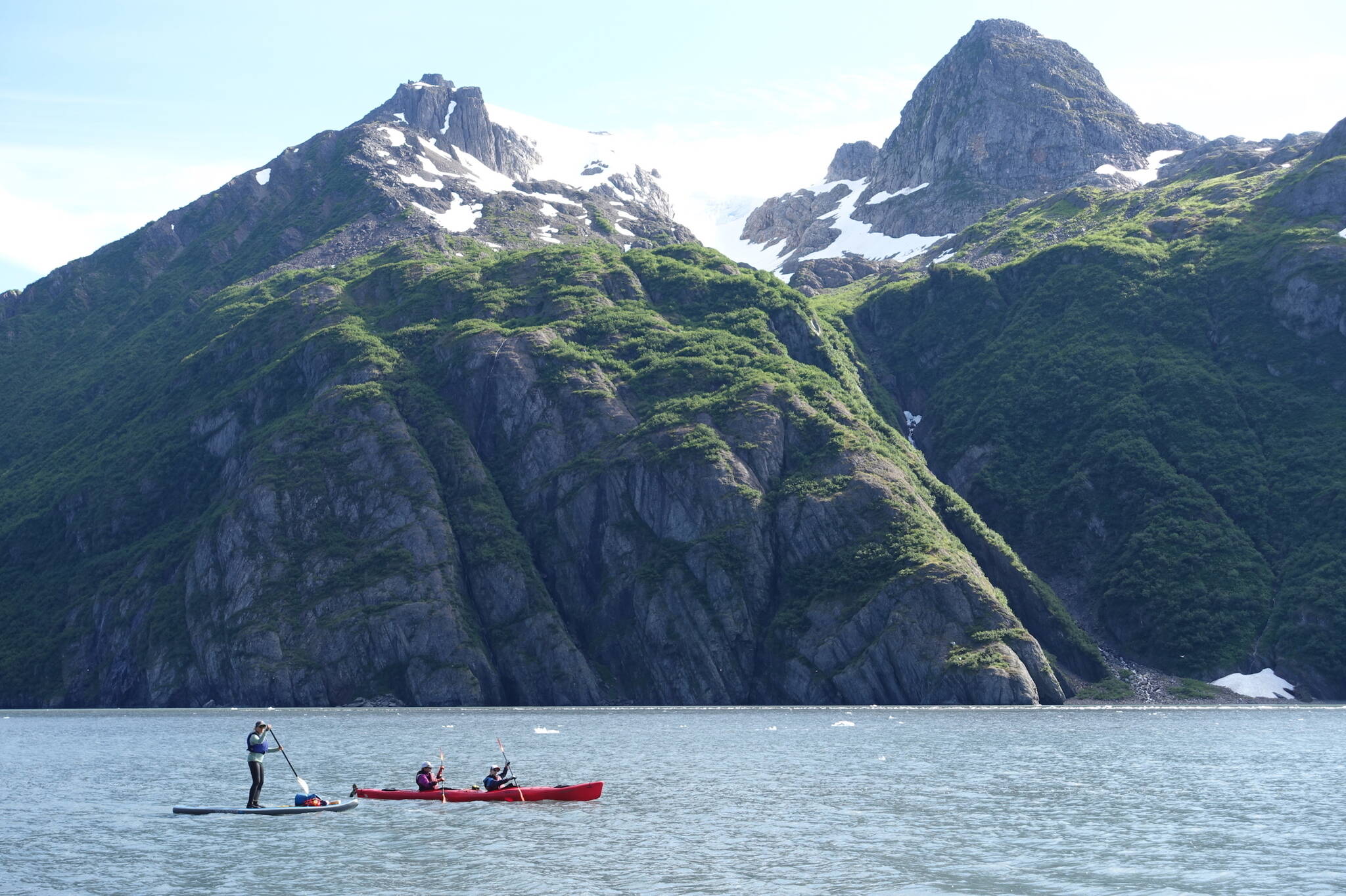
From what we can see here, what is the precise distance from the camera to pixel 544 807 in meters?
61.2

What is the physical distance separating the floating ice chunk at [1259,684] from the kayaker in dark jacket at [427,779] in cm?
11747

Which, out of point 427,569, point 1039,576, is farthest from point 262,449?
point 1039,576

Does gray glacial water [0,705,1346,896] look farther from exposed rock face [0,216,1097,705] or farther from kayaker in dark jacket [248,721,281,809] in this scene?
exposed rock face [0,216,1097,705]

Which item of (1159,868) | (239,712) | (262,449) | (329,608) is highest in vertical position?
(262,449)

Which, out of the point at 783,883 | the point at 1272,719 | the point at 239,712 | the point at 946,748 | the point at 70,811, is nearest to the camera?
the point at 783,883

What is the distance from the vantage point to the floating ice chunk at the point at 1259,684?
150 m

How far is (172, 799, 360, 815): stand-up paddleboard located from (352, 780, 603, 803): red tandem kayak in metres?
3.60

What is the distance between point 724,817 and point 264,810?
820 inches

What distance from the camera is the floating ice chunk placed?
5910 inches

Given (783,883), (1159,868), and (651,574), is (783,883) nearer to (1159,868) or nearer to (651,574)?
(1159,868)

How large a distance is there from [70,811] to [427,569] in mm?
103841

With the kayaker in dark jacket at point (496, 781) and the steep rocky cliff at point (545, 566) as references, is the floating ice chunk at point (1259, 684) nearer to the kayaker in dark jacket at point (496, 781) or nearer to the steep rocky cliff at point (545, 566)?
the steep rocky cliff at point (545, 566)

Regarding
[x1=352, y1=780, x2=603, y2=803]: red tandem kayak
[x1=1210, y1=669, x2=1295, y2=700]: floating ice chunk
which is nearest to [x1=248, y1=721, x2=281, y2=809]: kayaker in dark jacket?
[x1=352, y1=780, x2=603, y2=803]: red tandem kayak

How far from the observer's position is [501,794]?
63.0m
